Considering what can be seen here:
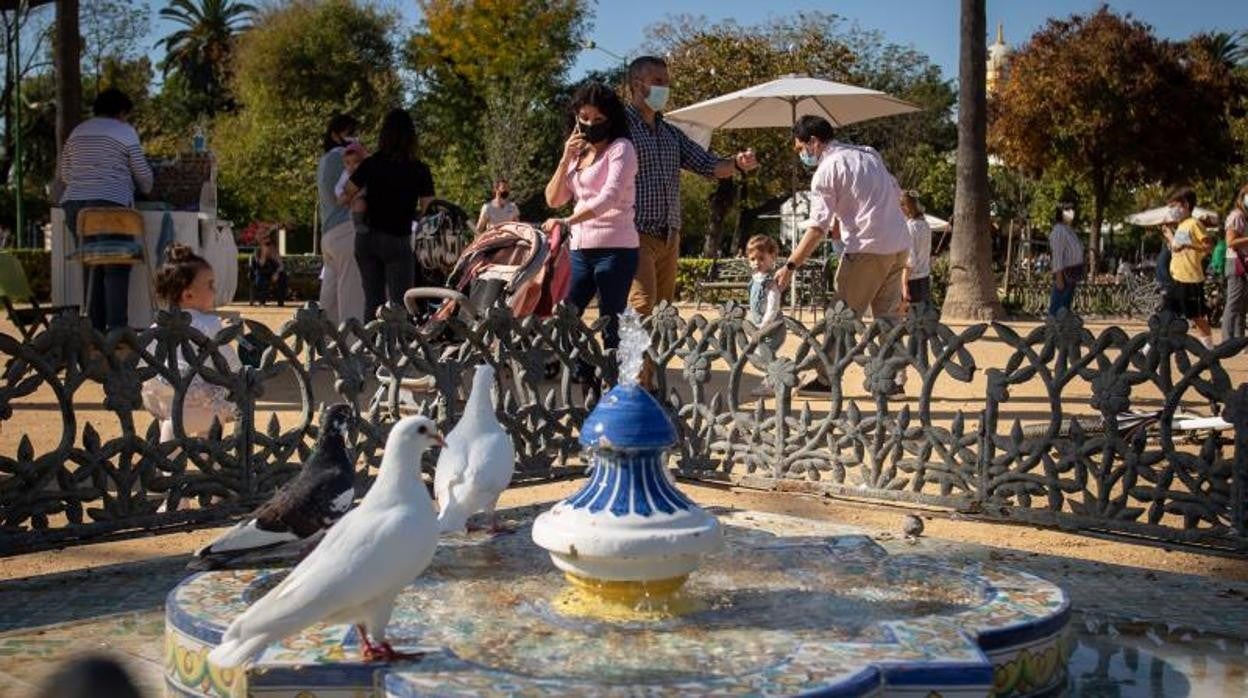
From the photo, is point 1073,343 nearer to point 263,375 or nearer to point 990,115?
point 263,375

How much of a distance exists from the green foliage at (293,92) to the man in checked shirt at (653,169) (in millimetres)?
41771

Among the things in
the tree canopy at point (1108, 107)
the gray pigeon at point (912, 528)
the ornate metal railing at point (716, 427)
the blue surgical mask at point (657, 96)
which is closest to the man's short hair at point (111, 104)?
the ornate metal railing at point (716, 427)

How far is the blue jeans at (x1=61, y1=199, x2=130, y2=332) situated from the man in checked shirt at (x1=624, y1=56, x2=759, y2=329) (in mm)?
4343

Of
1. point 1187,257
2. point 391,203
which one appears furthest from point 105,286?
point 1187,257

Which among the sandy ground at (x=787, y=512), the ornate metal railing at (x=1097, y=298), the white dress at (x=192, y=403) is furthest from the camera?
the ornate metal railing at (x=1097, y=298)

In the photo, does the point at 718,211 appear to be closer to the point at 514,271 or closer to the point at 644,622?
the point at 514,271

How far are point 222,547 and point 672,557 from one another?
4.74 ft

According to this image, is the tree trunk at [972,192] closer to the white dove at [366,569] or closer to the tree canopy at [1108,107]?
the tree canopy at [1108,107]

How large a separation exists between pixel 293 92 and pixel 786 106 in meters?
42.9

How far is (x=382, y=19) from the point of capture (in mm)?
60062

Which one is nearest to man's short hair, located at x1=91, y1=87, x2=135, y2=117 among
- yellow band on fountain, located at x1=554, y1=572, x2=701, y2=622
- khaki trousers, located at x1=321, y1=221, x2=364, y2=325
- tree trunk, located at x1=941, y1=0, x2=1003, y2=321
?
khaki trousers, located at x1=321, y1=221, x2=364, y2=325

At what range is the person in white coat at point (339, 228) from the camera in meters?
11.3

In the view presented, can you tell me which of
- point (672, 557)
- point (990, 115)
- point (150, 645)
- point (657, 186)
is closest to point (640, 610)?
point (672, 557)

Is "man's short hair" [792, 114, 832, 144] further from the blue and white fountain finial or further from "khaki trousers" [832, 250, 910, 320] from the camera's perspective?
the blue and white fountain finial
